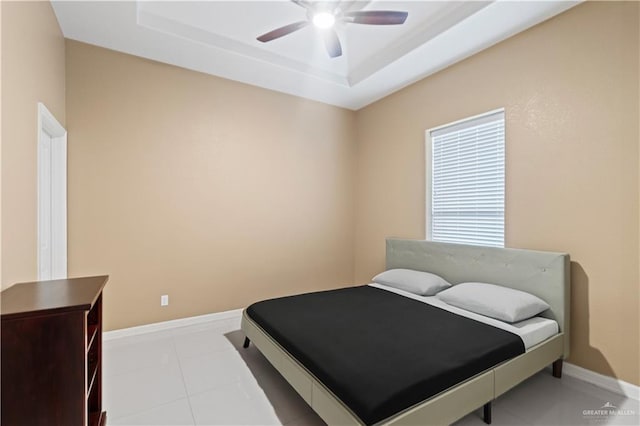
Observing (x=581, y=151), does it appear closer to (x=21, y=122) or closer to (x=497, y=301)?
(x=497, y=301)

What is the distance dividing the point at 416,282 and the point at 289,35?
9.57 ft

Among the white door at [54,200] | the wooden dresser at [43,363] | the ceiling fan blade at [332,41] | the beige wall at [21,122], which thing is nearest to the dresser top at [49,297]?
the wooden dresser at [43,363]

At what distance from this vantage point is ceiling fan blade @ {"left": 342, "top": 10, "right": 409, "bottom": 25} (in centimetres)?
233

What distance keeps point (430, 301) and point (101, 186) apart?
11.3 feet

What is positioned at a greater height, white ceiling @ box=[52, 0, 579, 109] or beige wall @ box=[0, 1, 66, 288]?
white ceiling @ box=[52, 0, 579, 109]

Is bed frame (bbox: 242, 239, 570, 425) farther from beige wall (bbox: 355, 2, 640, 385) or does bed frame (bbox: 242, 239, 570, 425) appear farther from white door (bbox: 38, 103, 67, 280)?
white door (bbox: 38, 103, 67, 280)

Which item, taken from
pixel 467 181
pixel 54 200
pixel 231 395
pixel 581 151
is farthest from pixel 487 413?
pixel 54 200

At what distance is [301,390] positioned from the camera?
187 cm

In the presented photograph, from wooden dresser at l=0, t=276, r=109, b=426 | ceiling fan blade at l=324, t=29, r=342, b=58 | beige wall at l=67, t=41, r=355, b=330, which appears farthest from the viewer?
beige wall at l=67, t=41, r=355, b=330

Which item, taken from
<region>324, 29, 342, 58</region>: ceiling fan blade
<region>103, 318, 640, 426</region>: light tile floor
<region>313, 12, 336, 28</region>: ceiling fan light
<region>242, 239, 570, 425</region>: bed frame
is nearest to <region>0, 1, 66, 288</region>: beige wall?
<region>103, 318, 640, 426</region>: light tile floor

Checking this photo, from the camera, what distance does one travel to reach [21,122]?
72.7 inches

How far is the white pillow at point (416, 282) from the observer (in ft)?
10.2

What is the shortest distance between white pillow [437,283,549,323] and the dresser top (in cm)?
261

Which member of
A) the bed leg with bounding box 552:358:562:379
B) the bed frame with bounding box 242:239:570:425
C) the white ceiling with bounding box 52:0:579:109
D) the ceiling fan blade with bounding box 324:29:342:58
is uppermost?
the white ceiling with bounding box 52:0:579:109
